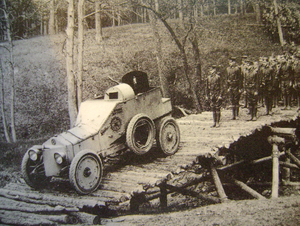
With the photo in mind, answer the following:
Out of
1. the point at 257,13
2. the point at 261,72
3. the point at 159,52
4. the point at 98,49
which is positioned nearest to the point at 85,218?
the point at 257,13

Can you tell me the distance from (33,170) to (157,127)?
2559mm

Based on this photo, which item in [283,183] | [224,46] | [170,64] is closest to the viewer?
[283,183]

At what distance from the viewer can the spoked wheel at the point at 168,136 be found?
6.29 meters

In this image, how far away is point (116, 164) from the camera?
6.72m

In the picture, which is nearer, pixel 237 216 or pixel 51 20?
pixel 237 216

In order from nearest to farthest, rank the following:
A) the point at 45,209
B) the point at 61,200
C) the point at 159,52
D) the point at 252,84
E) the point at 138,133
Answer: the point at 45,209 < the point at 61,200 < the point at 138,133 < the point at 252,84 < the point at 159,52

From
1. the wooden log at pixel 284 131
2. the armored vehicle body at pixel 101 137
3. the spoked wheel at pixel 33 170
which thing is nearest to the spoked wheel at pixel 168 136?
the armored vehicle body at pixel 101 137

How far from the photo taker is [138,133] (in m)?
6.24

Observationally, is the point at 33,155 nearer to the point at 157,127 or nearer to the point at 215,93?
the point at 157,127

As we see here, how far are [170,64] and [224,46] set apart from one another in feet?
11.6

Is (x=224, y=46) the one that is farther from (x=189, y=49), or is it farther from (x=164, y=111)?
(x=164, y=111)

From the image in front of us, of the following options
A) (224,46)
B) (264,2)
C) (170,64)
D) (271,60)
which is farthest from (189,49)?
(264,2)

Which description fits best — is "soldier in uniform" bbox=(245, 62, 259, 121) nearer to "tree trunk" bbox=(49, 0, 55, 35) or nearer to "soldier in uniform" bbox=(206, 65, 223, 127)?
"soldier in uniform" bbox=(206, 65, 223, 127)

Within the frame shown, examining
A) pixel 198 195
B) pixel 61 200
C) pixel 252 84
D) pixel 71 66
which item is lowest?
pixel 198 195
